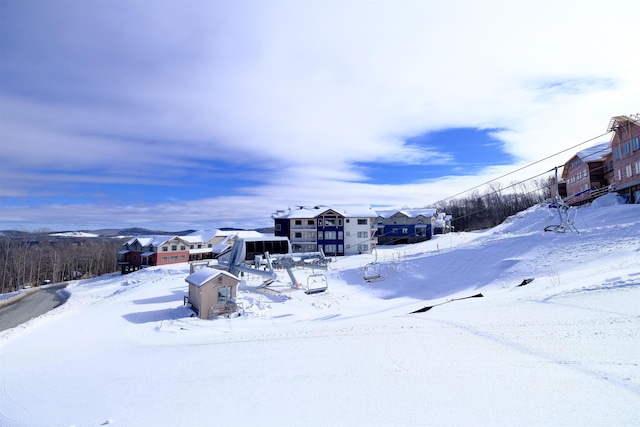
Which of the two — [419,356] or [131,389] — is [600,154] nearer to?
[419,356]

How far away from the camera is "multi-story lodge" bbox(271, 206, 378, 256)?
46.8 metres

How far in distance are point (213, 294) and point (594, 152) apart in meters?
42.7

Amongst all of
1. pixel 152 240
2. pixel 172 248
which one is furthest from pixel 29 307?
pixel 152 240

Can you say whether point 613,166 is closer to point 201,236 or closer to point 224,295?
point 224,295

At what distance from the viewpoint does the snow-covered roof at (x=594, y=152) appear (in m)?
34.3

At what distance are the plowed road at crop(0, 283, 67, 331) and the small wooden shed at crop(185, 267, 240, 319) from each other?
67.1 ft

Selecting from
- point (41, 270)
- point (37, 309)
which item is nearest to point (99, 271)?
point (41, 270)

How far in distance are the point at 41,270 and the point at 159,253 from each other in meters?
33.1

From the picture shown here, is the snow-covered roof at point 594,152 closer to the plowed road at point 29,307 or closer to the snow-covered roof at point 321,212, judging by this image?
the snow-covered roof at point 321,212

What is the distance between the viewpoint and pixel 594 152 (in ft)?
114

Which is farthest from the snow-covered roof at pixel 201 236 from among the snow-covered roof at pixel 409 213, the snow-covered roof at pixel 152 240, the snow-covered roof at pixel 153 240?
the snow-covered roof at pixel 409 213

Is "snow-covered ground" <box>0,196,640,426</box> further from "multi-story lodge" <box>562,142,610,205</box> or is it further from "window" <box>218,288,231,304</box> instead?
"multi-story lodge" <box>562,142,610,205</box>

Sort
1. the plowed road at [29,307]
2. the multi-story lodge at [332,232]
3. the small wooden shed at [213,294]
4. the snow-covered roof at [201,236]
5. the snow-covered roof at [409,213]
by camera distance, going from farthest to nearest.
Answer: the snow-covered roof at [409,213]
the snow-covered roof at [201,236]
the multi-story lodge at [332,232]
the plowed road at [29,307]
the small wooden shed at [213,294]

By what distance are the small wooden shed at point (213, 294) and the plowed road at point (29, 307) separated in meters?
20.4
